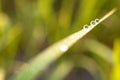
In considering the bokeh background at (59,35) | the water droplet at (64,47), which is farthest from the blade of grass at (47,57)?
the bokeh background at (59,35)

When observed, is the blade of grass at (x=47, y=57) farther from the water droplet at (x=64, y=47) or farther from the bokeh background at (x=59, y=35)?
the bokeh background at (x=59, y=35)

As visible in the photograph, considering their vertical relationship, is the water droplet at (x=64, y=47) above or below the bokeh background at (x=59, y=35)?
below

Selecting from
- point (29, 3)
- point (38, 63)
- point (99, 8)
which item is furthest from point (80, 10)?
point (38, 63)

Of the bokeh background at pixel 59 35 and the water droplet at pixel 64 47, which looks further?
the bokeh background at pixel 59 35

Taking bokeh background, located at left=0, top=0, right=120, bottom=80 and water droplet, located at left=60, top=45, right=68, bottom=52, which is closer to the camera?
water droplet, located at left=60, top=45, right=68, bottom=52

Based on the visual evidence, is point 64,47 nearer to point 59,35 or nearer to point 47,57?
point 47,57

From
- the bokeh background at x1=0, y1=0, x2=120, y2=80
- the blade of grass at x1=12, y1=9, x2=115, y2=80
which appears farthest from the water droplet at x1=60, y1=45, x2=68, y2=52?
the bokeh background at x1=0, y1=0, x2=120, y2=80

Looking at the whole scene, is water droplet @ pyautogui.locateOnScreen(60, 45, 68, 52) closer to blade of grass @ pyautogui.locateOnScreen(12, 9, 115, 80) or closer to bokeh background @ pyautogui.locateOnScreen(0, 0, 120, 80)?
blade of grass @ pyautogui.locateOnScreen(12, 9, 115, 80)

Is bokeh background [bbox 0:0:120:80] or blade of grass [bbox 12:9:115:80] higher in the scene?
bokeh background [bbox 0:0:120:80]

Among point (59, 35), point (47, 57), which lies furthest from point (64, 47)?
point (59, 35)
